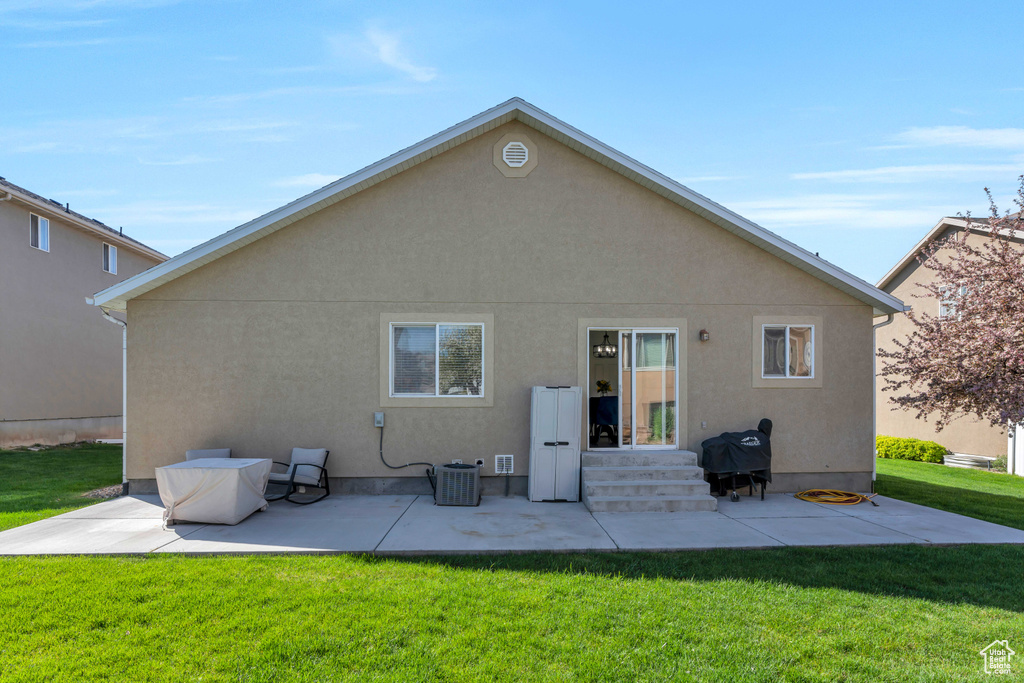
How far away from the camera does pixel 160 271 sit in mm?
9000

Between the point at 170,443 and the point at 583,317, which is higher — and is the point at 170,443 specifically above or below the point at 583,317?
below

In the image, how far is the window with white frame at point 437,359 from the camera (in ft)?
31.8

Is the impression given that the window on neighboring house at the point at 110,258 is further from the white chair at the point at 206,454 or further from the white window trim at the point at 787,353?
the white window trim at the point at 787,353

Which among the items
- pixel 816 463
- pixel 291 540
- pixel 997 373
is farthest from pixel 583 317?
pixel 997 373

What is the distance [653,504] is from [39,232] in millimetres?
17887

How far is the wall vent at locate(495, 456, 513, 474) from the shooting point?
31.4 feet

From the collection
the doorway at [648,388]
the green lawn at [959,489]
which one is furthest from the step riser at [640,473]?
the green lawn at [959,489]

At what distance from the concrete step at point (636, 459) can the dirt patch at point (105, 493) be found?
24.1ft

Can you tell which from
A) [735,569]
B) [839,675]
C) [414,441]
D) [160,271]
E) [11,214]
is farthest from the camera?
[11,214]

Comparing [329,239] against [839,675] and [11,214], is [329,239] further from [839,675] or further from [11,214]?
[11,214]

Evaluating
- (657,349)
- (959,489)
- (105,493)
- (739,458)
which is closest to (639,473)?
(739,458)

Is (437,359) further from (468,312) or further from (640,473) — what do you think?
(640,473)

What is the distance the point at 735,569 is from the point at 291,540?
15.7 feet

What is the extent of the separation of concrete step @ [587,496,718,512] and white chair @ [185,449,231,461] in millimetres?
5556
